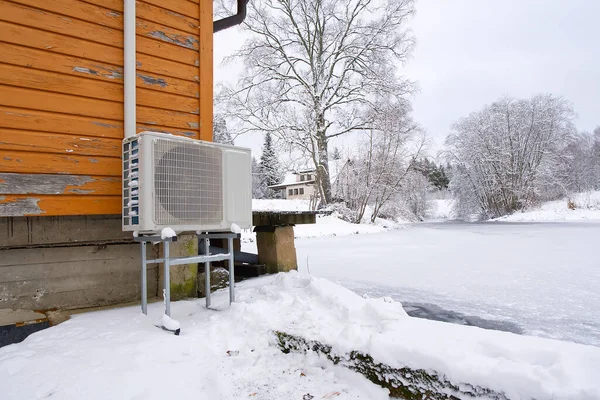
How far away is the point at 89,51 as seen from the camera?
239 cm

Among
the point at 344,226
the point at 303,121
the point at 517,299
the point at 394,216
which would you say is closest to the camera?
the point at 517,299

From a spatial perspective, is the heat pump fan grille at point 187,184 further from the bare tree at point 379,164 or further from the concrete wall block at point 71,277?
the bare tree at point 379,164

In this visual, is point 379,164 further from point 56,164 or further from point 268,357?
point 268,357

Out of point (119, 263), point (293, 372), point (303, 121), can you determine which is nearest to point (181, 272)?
point (119, 263)

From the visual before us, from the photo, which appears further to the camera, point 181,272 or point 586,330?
point 181,272

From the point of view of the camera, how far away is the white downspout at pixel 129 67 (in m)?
2.47

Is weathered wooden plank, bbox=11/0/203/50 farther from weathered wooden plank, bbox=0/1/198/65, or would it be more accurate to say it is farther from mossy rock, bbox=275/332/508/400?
mossy rock, bbox=275/332/508/400

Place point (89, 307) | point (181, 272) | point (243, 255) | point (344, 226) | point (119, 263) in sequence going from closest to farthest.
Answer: point (89, 307) < point (119, 263) < point (181, 272) < point (243, 255) < point (344, 226)

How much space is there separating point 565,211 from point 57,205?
887 inches

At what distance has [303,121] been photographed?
13836mm

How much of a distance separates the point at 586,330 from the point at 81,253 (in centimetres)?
354

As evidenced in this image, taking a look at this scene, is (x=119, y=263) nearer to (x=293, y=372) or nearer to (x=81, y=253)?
(x=81, y=253)

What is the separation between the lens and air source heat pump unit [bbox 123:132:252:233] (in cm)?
195

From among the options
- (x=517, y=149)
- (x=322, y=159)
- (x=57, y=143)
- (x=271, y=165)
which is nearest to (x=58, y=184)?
(x=57, y=143)
